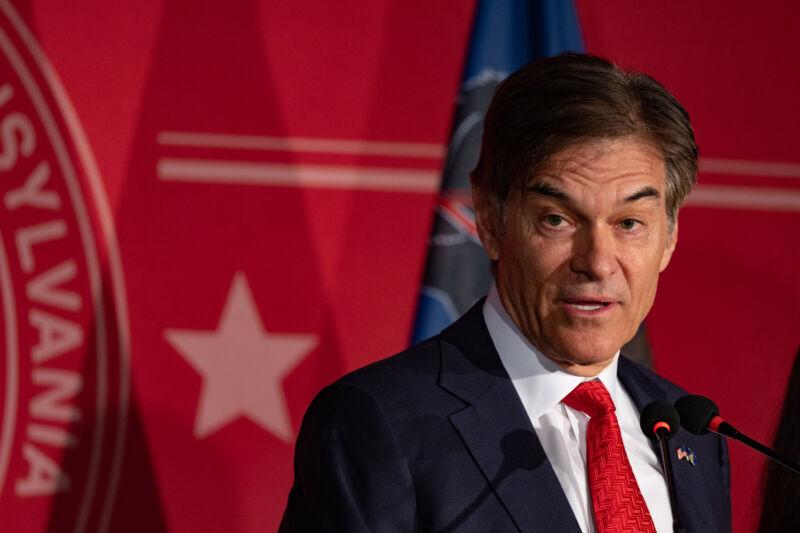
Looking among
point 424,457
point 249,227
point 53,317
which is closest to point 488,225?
point 424,457

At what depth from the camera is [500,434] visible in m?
1.53

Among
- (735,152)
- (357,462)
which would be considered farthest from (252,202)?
(357,462)

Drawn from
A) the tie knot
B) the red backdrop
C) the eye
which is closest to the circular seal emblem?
the red backdrop

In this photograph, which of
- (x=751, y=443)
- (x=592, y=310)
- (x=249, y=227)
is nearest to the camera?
(x=751, y=443)

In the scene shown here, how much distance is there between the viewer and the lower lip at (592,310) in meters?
1.56

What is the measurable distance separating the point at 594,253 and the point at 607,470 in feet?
1.08

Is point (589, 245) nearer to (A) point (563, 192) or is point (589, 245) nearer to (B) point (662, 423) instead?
(A) point (563, 192)

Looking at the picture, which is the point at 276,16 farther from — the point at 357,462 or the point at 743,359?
the point at 357,462

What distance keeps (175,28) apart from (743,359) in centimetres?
193

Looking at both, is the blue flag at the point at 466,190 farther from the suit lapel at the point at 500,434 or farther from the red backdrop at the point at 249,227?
the suit lapel at the point at 500,434

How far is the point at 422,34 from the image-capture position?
305 centimetres

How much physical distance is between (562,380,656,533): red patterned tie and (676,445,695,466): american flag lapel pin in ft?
0.61

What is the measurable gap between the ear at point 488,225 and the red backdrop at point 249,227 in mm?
1307

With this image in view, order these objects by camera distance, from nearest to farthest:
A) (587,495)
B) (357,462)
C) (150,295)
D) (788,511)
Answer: (357,462) → (587,495) → (788,511) → (150,295)
